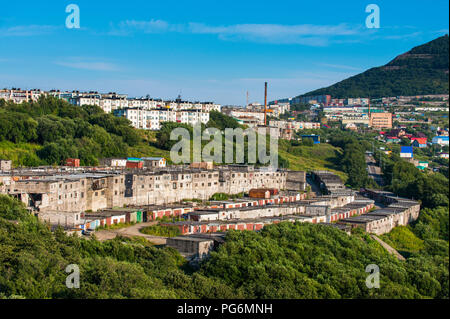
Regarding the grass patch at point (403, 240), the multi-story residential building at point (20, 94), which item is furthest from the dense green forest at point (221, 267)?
the multi-story residential building at point (20, 94)

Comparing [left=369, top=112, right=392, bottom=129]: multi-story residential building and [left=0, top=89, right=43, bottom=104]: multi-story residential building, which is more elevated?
[left=0, top=89, right=43, bottom=104]: multi-story residential building

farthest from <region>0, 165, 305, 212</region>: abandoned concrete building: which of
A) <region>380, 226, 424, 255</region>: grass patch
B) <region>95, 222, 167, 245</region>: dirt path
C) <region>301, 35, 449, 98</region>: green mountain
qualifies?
<region>301, 35, 449, 98</region>: green mountain


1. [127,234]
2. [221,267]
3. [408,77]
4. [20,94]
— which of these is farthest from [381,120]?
[221,267]

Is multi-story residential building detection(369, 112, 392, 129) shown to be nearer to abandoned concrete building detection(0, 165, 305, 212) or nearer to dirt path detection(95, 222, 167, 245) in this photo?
abandoned concrete building detection(0, 165, 305, 212)

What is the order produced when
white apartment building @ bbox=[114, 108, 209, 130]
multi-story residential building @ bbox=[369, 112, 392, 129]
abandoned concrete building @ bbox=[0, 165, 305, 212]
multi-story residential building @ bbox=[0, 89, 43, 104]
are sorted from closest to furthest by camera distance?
abandoned concrete building @ bbox=[0, 165, 305, 212]
white apartment building @ bbox=[114, 108, 209, 130]
multi-story residential building @ bbox=[0, 89, 43, 104]
multi-story residential building @ bbox=[369, 112, 392, 129]

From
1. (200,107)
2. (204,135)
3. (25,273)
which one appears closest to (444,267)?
(25,273)

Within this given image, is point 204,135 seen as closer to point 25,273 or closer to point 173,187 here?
point 173,187
